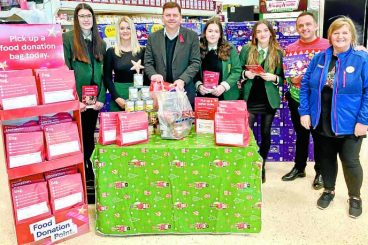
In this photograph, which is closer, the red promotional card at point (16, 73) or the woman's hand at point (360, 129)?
the red promotional card at point (16, 73)

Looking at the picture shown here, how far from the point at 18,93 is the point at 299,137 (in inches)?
92.5

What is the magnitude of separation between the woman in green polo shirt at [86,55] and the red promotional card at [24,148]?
586 millimetres

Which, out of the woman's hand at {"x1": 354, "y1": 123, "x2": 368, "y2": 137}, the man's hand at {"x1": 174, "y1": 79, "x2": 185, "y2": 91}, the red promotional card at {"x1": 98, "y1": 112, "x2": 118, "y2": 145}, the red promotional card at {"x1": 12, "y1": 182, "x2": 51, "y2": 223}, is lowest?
the red promotional card at {"x1": 12, "y1": 182, "x2": 51, "y2": 223}

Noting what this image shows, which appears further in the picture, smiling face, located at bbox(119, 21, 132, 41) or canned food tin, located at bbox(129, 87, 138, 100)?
smiling face, located at bbox(119, 21, 132, 41)

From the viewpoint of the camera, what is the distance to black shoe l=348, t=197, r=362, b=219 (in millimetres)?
2844

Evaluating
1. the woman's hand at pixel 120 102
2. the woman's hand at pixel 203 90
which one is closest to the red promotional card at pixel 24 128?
the woman's hand at pixel 120 102

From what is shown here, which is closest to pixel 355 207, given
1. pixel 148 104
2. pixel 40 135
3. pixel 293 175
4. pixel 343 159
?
pixel 343 159

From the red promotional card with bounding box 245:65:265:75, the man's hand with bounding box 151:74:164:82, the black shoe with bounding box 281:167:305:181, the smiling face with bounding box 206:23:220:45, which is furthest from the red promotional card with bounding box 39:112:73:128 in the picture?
the black shoe with bounding box 281:167:305:181

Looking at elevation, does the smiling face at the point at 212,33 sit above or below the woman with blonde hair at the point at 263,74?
above

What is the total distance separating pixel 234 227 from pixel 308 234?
51 centimetres

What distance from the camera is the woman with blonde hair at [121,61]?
2998mm

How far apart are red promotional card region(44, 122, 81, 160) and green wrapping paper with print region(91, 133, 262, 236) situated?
16 centimetres

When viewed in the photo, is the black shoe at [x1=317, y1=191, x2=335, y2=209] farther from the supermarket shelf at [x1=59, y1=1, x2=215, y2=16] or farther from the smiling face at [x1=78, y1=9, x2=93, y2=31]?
the supermarket shelf at [x1=59, y1=1, x2=215, y2=16]

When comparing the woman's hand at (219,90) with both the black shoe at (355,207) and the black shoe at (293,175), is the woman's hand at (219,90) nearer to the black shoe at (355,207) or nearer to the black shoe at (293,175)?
the black shoe at (293,175)
